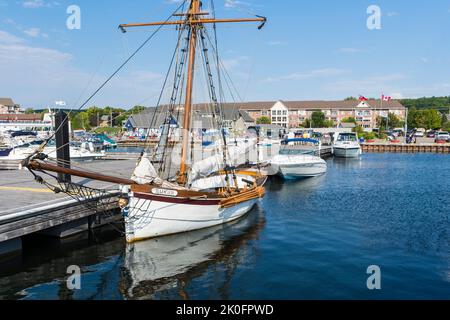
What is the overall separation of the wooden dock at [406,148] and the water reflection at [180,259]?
71729mm

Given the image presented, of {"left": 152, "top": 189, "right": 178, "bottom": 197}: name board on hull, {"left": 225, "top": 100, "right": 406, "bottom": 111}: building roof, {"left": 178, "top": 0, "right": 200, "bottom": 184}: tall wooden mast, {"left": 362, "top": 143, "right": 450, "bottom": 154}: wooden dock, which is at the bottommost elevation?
{"left": 362, "top": 143, "right": 450, "bottom": 154}: wooden dock

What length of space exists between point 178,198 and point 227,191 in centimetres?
455

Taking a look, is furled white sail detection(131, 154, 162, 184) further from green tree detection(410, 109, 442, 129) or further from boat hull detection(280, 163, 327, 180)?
green tree detection(410, 109, 442, 129)

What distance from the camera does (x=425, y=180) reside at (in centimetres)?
4319

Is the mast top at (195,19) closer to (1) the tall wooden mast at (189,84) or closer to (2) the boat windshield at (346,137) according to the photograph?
(1) the tall wooden mast at (189,84)

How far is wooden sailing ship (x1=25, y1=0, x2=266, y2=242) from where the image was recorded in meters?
19.3

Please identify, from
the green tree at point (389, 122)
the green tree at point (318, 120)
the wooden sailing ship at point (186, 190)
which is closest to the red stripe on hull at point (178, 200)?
the wooden sailing ship at point (186, 190)

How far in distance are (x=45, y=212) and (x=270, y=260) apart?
10308 mm

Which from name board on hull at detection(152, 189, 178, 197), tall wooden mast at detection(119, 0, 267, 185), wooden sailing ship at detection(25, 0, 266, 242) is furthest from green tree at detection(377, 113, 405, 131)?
name board on hull at detection(152, 189, 178, 197)

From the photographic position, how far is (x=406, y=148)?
8694 cm

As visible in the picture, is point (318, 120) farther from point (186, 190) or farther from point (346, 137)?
point (186, 190)

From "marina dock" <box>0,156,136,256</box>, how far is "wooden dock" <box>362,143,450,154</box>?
246 feet

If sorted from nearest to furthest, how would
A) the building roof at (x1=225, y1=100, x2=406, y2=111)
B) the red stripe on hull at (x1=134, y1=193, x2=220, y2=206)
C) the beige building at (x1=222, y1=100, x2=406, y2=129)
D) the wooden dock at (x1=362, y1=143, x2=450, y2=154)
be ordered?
the red stripe on hull at (x1=134, y1=193, x2=220, y2=206), the wooden dock at (x1=362, y1=143, x2=450, y2=154), the beige building at (x1=222, y1=100, x2=406, y2=129), the building roof at (x1=225, y1=100, x2=406, y2=111)
